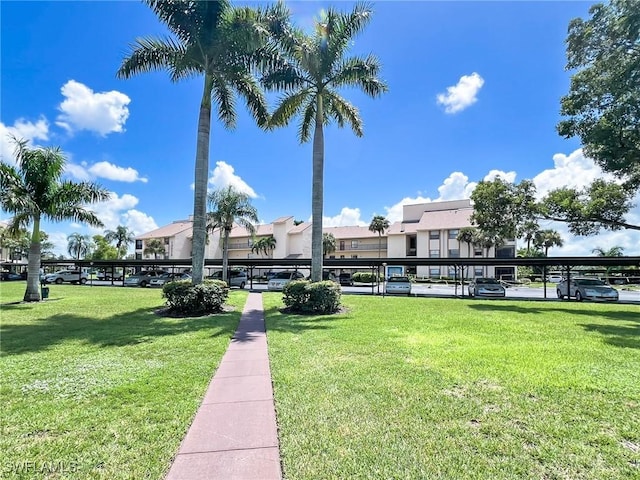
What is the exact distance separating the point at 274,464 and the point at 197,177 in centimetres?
1161

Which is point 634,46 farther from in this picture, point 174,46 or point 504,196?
point 174,46

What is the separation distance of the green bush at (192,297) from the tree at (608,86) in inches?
594

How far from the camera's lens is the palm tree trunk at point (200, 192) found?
1284 cm

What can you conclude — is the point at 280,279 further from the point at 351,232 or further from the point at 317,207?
the point at 351,232

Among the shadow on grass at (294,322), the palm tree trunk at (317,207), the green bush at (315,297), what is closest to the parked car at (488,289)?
the green bush at (315,297)

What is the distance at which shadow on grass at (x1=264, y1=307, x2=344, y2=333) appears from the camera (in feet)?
32.9

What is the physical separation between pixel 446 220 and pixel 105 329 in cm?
4225

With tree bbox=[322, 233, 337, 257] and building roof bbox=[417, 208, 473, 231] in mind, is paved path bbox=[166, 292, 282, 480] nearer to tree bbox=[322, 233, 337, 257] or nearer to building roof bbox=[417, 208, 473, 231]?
building roof bbox=[417, 208, 473, 231]

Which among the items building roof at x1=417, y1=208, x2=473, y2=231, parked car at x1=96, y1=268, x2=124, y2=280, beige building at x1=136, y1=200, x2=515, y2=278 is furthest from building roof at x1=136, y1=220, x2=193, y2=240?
building roof at x1=417, y1=208, x2=473, y2=231

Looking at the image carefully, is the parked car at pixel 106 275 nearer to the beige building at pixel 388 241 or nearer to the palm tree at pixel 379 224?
the beige building at pixel 388 241

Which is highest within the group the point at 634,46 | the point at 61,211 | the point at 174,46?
the point at 174,46

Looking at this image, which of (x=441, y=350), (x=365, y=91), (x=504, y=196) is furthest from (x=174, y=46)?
(x=504, y=196)

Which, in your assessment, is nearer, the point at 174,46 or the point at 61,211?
the point at 174,46

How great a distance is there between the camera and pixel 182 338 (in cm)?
836
